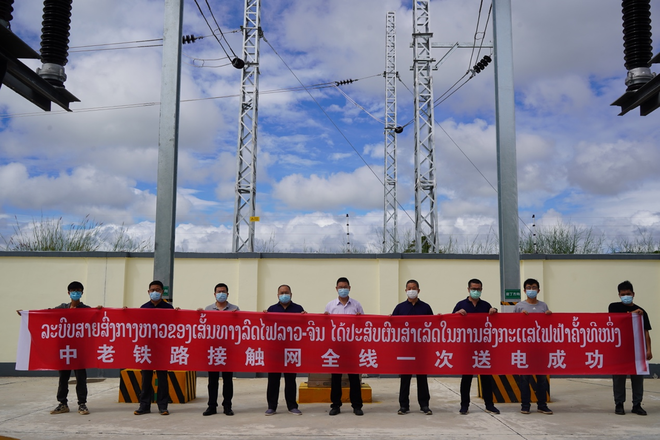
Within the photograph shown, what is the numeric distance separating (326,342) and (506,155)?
14.2ft

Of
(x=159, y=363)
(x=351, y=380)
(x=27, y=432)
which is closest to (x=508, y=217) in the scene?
(x=351, y=380)

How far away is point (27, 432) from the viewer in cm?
683

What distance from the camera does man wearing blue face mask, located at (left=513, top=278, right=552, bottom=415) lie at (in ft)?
26.1

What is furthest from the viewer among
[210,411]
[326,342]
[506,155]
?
[506,155]

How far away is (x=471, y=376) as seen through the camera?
26.7 feet

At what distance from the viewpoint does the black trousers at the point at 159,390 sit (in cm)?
792

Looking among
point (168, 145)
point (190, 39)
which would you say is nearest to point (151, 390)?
point (168, 145)

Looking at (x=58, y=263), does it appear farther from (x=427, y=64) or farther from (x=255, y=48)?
(x=427, y=64)

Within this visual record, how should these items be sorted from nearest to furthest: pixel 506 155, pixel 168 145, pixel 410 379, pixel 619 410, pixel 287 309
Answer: pixel 619 410
pixel 410 379
pixel 287 309
pixel 168 145
pixel 506 155

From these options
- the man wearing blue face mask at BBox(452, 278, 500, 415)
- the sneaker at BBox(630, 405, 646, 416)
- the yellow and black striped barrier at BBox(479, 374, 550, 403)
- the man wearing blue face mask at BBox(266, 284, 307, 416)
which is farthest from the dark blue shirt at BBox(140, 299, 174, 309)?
the sneaker at BBox(630, 405, 646, 416)

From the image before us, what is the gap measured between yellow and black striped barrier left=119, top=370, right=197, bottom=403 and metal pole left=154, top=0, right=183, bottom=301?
1.23 m

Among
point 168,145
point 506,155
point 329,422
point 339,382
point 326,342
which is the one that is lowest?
point 329,422

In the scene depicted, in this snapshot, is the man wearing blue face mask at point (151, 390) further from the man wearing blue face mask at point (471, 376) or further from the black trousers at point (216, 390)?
the man wearing blue face mask at point (471, 376)

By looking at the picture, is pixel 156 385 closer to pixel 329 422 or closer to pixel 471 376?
pixel 329 422
